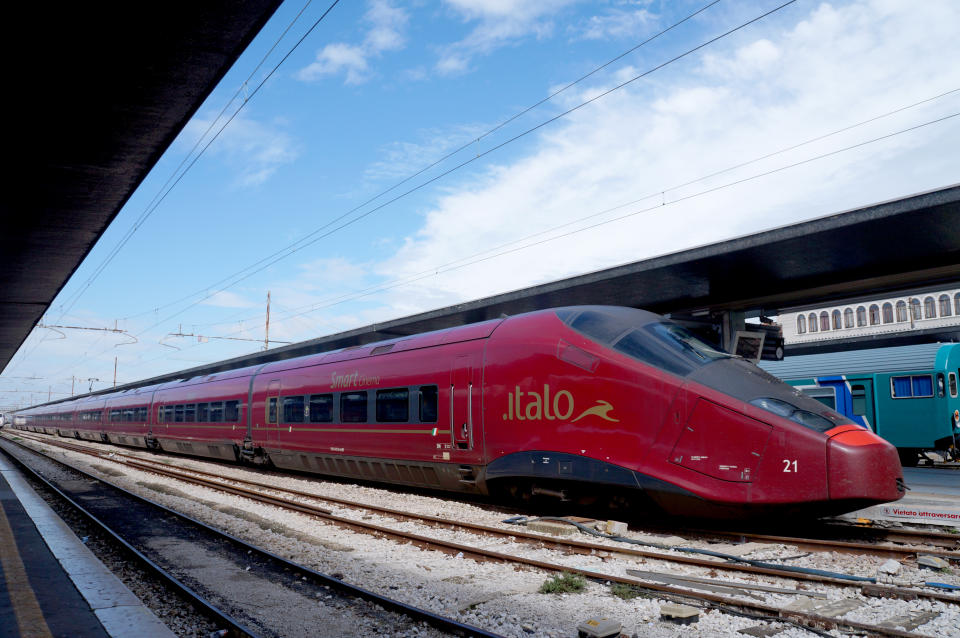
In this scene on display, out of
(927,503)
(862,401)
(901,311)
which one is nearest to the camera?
(927,503)

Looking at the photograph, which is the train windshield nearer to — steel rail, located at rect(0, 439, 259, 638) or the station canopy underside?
the station canopy underside

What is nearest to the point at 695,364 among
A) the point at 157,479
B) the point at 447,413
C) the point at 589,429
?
the point at 589,429

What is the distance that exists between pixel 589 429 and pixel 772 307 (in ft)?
31.6

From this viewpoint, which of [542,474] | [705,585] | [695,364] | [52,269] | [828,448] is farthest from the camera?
[52,269]

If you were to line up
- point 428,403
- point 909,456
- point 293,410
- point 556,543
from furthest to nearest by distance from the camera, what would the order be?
point 909,456
point 293,410
point 428,403
point 556,543

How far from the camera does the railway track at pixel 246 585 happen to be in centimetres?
547

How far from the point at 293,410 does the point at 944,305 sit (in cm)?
4758

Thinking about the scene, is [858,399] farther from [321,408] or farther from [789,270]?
[321,408]

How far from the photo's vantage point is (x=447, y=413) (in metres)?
11.0

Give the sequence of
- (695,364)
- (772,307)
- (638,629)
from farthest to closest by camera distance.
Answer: (772,307) → (695,364) → (638,629)

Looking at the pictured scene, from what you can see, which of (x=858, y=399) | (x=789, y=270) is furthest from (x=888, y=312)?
(x=789, y=270)

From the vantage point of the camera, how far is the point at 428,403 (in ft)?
37.8

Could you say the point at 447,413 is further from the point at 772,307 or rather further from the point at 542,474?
A: the point at 772,307

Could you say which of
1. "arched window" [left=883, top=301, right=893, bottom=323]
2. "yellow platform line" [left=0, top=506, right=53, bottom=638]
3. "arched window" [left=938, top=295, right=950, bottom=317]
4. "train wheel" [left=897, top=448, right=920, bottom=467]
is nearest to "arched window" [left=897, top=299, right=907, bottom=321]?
"arched window" [left=883, top=301, right=893, bottom=323]
